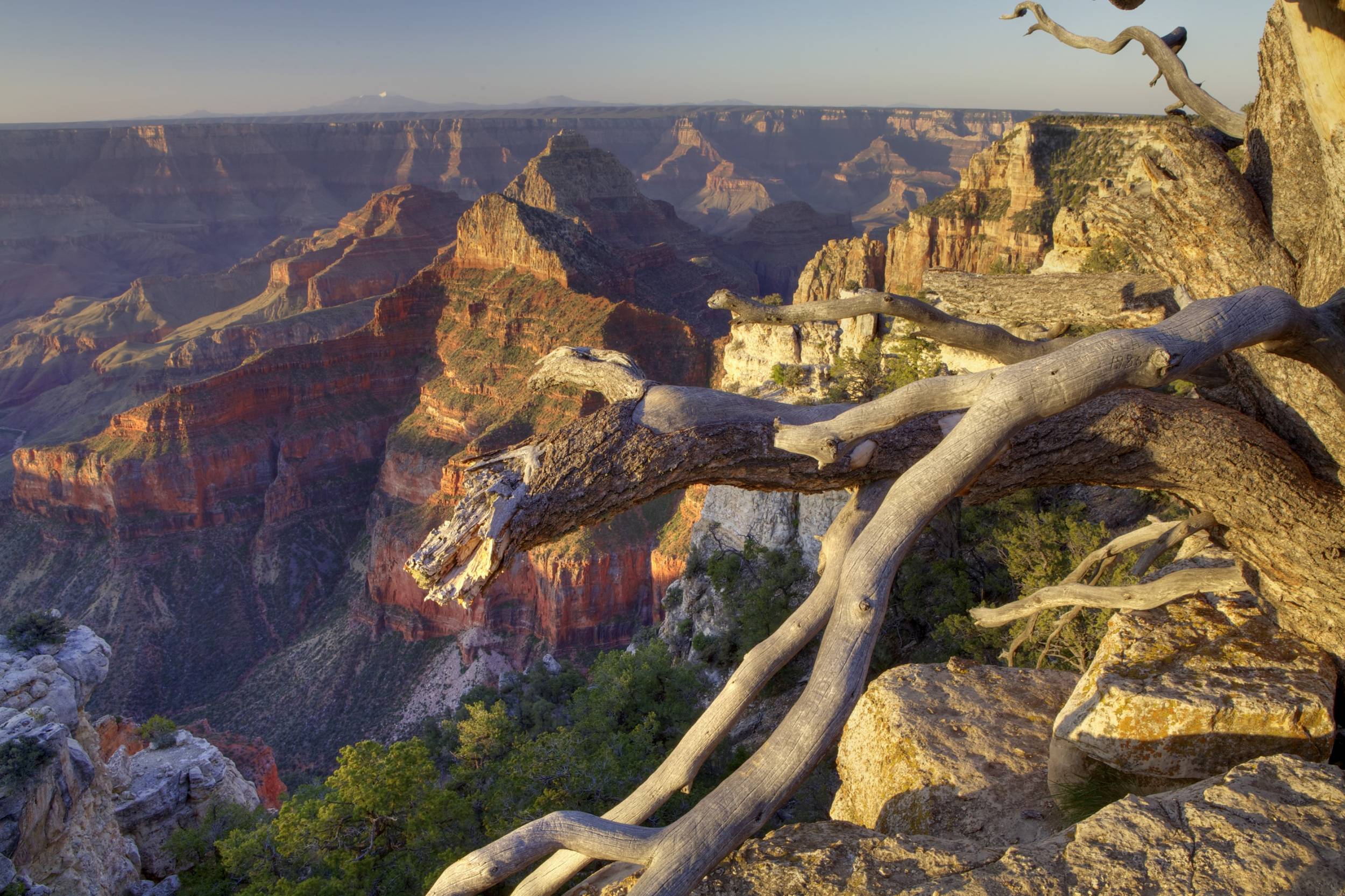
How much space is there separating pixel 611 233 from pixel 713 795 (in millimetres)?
107639

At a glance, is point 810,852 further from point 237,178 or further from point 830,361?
point 237,178

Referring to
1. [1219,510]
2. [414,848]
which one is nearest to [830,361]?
[414,848]

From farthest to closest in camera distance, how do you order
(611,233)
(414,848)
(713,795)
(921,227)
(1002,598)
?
(611,233) → (921,227) → (1002,598) → (414,848) → (713,795)

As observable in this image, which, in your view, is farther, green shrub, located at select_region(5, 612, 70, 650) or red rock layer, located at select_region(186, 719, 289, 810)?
red rock layer, located at select_region(186, 719, 289, 810)

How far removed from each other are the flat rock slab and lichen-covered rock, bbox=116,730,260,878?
23030mm

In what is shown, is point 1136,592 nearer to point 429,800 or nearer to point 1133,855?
point 1133,855

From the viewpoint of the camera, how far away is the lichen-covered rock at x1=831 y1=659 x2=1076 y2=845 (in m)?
4.82

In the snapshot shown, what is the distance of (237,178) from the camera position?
596 feet

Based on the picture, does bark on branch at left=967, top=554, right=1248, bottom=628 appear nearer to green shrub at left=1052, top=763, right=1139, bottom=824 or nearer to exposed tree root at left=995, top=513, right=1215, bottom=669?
exposed tree root at left=995, top=513, right=1215, bottom=669

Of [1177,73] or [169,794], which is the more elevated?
[1177,73]

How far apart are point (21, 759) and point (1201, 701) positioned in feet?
61.4

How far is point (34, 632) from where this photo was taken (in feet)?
Answer: 70.8

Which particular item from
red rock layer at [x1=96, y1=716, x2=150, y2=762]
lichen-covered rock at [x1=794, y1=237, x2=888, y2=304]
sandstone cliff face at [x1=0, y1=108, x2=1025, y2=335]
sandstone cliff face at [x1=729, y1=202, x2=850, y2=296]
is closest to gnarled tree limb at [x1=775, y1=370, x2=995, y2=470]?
red rock layer at [x1=96, y1=716, x2=150, y2=762]

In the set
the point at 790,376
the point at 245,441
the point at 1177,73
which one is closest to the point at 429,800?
the point at 1177,73
